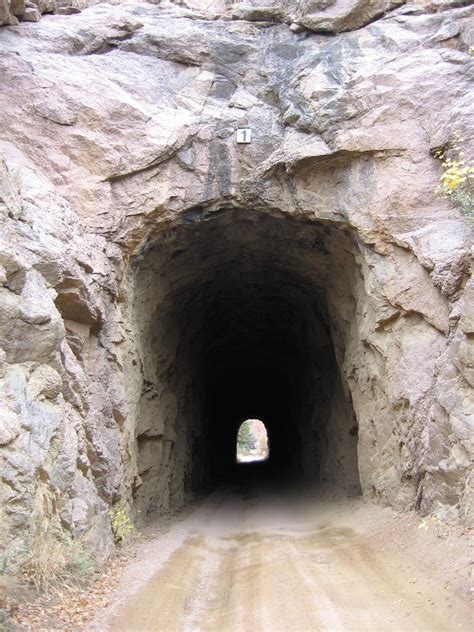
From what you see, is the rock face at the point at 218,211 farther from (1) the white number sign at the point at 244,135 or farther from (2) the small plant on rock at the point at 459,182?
(2) the small plant on rock at the point at 459,182

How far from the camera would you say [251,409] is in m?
33.8

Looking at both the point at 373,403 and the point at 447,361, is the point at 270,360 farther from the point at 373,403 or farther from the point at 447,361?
the point at 447,361

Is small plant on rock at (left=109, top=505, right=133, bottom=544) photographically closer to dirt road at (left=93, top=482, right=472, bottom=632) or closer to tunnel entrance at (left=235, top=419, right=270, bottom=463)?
dirt road at (left=93, top=482, right=472, bottom=632)

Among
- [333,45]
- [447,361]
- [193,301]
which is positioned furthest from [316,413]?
[333,45]

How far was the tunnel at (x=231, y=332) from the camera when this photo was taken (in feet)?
42.8

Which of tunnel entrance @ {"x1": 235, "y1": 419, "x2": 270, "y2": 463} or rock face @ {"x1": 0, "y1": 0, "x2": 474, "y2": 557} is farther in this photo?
tunnel entrance @ {"x1": 235, "y1": 419, "x2": 270, "y2": 463}

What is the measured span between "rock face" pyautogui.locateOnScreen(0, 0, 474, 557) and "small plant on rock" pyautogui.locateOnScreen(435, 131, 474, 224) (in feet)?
0.83

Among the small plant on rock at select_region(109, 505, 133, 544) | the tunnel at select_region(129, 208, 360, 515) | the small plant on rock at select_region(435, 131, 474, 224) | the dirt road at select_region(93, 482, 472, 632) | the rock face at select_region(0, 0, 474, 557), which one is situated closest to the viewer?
the dirt road at select_region(93, 482, 472, 632)

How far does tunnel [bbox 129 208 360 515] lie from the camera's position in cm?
1303

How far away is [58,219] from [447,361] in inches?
277

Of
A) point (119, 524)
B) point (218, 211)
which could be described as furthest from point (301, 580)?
point (218, 211)

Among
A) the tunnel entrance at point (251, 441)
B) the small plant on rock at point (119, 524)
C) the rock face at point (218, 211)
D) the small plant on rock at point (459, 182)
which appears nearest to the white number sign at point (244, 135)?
the rock face at point (218, 211)

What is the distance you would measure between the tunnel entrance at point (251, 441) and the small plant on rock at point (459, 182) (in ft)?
149

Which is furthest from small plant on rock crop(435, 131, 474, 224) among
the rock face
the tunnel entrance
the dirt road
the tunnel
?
the tunnel entrance
